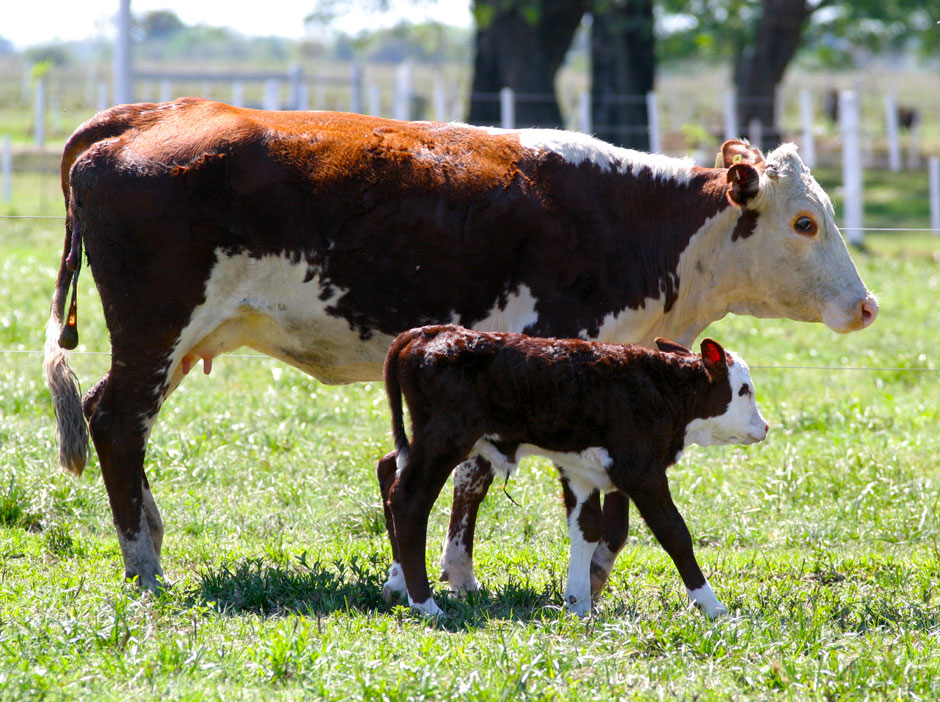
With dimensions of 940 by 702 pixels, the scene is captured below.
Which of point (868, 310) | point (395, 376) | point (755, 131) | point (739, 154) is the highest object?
point (755, 131)

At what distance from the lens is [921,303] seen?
12469 mm

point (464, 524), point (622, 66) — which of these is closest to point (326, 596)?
point (464, 524)

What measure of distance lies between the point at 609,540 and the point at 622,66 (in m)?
18.2

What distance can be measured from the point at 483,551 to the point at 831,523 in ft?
6.35

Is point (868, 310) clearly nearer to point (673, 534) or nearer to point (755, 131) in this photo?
point (673, 534)

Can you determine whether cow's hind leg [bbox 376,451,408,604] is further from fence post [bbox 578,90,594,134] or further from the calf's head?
fence post [bbox 578,90,594,134]

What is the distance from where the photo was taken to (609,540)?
5.43 m

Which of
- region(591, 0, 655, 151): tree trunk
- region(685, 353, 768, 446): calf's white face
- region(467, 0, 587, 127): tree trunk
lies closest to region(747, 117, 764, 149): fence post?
region(591, 0, 655, 151): tree trunk

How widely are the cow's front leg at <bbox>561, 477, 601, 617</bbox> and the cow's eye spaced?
1808 mm

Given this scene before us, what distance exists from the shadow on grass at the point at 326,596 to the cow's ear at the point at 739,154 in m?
2.45

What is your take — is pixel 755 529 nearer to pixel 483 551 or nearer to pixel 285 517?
pixel 483 551

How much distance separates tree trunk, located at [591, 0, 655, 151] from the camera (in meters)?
21.6

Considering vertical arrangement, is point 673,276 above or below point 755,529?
above

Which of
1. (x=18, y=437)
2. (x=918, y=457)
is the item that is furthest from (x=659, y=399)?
(x=18, y=437)
